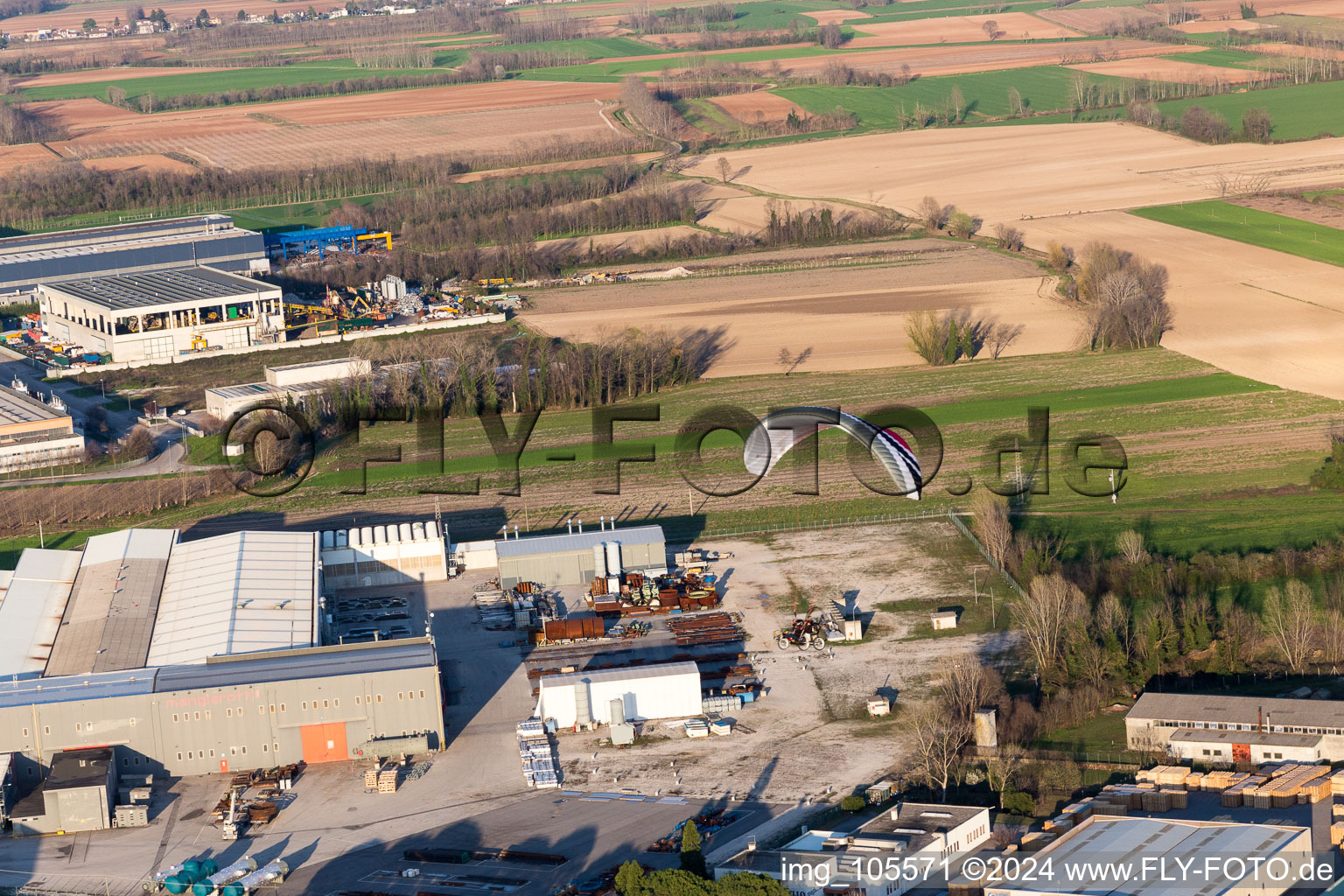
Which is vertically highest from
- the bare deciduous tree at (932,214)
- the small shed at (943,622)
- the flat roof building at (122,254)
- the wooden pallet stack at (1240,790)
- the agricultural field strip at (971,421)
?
the flat roof building at (122,254)

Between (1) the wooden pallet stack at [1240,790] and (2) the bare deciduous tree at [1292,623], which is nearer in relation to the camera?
(1) the wooden pallet stack at [1240,790]

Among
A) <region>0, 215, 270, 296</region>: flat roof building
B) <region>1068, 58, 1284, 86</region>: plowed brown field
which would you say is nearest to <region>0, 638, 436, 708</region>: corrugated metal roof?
<region>0, 215, 270, 296</region>: flat roof building

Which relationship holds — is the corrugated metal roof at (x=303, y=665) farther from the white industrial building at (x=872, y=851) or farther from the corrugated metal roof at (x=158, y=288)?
the corrugated metal roof at (x=158, y=288)

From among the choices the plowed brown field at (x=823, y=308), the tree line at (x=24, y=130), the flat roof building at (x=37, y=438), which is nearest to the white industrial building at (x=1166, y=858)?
the plowed brown field at (x=823, y=308)

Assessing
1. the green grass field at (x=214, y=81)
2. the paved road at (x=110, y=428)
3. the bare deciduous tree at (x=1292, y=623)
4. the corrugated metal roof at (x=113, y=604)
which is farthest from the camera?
the green grass field at (x=214, y=81)

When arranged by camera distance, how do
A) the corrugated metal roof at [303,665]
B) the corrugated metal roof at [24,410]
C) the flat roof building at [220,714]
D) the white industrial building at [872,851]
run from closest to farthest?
the white industrial building at [872,851]
the flat roof building at [220,714]
the corrugated metal roof at [303,665]
the corrugated metal roof at [24,410]

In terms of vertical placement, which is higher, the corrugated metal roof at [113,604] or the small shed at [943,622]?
the corrugated metal roof at [113,604]
